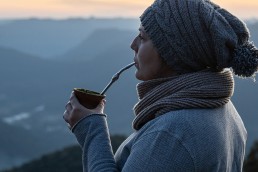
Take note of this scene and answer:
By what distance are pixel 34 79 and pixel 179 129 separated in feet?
531

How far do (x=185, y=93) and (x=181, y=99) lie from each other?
0.11 feet

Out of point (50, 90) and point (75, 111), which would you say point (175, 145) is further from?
A: point (50, 90)

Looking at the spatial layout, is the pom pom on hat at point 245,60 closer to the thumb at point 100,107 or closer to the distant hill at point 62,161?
the thumb at point 100,107

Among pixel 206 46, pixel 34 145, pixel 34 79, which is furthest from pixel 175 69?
pixel 34 79

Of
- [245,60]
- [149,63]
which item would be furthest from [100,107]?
[245,60]

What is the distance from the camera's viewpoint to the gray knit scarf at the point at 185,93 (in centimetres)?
184

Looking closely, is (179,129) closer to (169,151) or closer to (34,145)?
(169,151)

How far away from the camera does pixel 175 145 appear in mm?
1706

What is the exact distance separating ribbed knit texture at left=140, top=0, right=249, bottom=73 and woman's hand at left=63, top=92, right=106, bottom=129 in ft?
1.10

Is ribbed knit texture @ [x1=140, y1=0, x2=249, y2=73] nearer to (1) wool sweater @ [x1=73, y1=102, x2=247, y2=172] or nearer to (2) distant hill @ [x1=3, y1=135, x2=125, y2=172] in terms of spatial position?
(1) wool sweater @ [x1=73, y1=102, x2=247, y2=172]

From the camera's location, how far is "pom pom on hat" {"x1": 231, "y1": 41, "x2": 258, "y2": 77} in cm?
195

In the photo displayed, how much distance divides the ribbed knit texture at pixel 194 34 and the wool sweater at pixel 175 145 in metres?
0.19

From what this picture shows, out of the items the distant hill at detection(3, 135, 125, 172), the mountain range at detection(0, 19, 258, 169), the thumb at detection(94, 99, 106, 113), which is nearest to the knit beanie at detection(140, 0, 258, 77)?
the thumb at detection(94, 99, 106, 113)

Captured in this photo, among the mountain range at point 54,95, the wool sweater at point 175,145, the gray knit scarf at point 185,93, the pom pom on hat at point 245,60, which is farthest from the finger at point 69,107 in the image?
the mountain range at point 54,95
